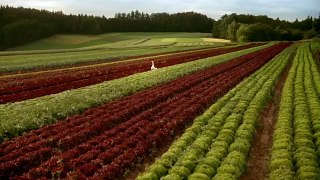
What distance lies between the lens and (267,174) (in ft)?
47.4

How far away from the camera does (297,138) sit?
17484 millimetres

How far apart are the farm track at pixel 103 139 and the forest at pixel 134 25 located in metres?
102

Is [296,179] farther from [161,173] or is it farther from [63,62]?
[63,62]

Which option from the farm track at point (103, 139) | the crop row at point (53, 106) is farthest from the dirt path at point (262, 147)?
the crop row at point (53, 106)

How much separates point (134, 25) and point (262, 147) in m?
157

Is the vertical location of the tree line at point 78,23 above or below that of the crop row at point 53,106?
above

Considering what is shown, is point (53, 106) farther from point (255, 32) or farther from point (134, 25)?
point (134, 25)

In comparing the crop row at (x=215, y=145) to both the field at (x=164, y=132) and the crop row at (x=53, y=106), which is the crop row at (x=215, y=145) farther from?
the crop row at (x=53, y=106)

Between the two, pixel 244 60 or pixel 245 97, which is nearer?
pixel 245 97

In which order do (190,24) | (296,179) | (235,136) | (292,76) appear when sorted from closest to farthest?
(296,179), (235,136), (292,76), (190,24)

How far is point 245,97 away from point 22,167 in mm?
16858

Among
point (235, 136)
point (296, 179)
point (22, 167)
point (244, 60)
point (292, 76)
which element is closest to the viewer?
point (296, 179)

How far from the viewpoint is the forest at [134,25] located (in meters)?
125

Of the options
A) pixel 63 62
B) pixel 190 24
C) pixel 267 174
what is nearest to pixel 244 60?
pixel 63 62
